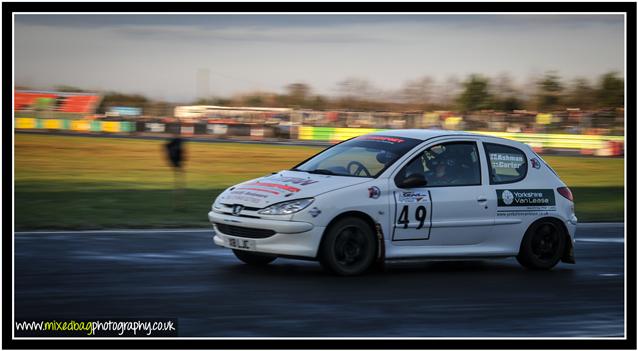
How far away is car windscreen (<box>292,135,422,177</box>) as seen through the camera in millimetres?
11148

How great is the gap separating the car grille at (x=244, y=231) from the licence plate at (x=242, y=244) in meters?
0.05

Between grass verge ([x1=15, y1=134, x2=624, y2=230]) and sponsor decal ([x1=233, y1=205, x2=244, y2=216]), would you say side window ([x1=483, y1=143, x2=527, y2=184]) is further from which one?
grass verge ([x1=15, y1=134, x2=624, y2=230])

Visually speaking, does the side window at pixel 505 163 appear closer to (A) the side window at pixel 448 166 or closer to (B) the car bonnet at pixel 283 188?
(A) the side window at pixel 448 166

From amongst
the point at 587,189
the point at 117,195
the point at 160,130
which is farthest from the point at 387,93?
the point at 117,195

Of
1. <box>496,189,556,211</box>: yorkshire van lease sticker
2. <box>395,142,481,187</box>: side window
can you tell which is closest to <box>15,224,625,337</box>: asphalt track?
<box>496,189,556,211</box>: yorkshire van lease sticker

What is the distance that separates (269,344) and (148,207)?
11.8 m

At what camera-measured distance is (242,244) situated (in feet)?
34.8

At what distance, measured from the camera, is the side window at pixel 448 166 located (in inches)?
441

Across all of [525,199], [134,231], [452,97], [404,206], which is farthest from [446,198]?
[452,97]

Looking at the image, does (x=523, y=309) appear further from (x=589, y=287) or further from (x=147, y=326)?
(x=147, y=326)

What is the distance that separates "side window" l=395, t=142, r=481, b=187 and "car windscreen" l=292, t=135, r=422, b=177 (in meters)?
0.18

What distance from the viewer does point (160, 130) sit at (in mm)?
52625

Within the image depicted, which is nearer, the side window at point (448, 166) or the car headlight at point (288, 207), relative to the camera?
the car headlight at point (288, 207)

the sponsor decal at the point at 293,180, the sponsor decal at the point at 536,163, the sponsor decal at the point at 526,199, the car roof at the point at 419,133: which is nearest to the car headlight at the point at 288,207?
the sponsor decal at the point at 293,180
